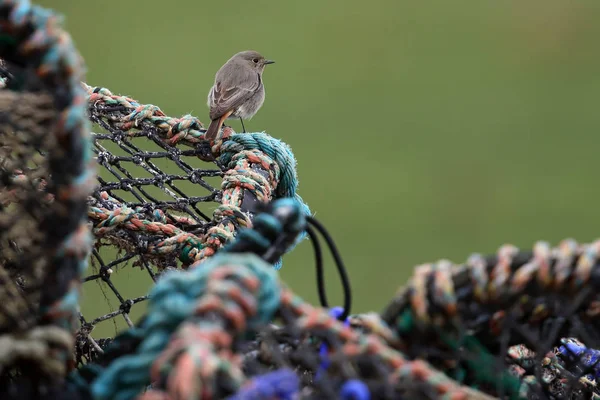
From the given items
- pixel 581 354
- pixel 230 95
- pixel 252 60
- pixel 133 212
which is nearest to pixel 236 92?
pixel 230 95

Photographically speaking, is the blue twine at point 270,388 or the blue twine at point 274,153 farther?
the blue twine at point 274,153

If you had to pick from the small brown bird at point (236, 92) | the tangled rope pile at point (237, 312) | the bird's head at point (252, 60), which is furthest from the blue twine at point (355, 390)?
the bird's head at point (252, 60)

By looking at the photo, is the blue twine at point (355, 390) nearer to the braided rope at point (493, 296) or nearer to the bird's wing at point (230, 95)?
the braided rope at point (493, 296)

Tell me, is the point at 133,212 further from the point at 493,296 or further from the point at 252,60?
the point at 252,60

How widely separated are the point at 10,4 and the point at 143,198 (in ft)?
2.10

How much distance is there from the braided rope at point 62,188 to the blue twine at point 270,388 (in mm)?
118

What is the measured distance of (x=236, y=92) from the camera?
2.73 m

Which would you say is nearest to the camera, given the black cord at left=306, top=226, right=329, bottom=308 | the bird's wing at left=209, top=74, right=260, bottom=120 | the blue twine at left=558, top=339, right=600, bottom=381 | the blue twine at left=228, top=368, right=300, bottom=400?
the blue twine at left=228, top=368, right=300, bottom=400

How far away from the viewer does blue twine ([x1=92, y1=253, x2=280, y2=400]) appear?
41cm

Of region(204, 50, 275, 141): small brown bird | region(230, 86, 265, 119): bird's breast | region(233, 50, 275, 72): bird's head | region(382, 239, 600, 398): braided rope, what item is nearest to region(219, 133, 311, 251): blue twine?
region(382, 239, 600, 398): braided rope

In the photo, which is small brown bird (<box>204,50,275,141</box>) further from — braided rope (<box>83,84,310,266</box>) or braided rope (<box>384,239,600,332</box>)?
braided rope (<box>384,239,600,332</box>)

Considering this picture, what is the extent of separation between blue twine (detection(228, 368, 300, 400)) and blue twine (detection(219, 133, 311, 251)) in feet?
2.09

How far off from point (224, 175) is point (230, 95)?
1.71m

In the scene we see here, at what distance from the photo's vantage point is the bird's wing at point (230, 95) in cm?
255
